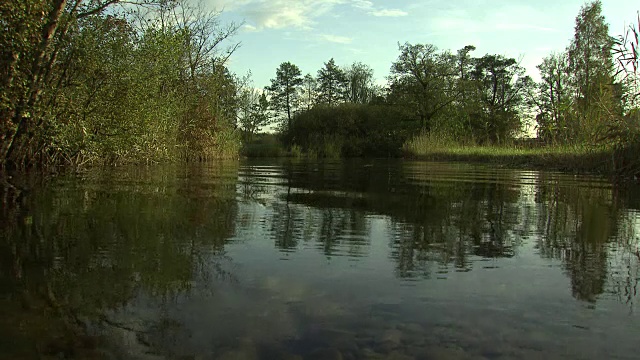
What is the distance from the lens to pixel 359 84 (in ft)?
211

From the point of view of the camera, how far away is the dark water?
164cm

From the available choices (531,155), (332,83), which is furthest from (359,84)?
(531,155)

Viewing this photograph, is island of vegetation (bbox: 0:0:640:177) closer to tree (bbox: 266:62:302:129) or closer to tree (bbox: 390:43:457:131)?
tree (bbox: 390:43:457:131)

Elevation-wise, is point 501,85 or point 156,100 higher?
point 501,85

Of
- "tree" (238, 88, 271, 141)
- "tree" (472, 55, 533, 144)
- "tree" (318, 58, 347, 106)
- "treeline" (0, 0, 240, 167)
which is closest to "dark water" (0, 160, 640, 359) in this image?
"treeline" (0, 0, 240, 167)

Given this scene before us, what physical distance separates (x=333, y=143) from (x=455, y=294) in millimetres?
40100

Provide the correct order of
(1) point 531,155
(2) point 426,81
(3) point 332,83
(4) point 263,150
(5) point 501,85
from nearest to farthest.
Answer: (1) point 531,155
(4) point 263,150
(2) point 426,81
(5) point 501,85
(3) point 332,83

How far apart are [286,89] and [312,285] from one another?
209ft

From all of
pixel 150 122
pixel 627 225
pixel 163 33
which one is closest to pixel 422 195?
pixel 627 225

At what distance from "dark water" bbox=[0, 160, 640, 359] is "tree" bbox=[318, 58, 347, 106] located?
61.6m

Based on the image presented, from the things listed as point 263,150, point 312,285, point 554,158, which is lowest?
point 312,285

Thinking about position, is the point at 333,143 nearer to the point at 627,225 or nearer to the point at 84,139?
the point at 84,139

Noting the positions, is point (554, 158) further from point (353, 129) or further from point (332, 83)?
point (332, 83)

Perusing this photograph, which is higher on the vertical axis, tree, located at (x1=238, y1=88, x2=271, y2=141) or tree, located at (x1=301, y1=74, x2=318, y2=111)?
tree, located at (x1=301, y1=74, x2=318, y2=111)
